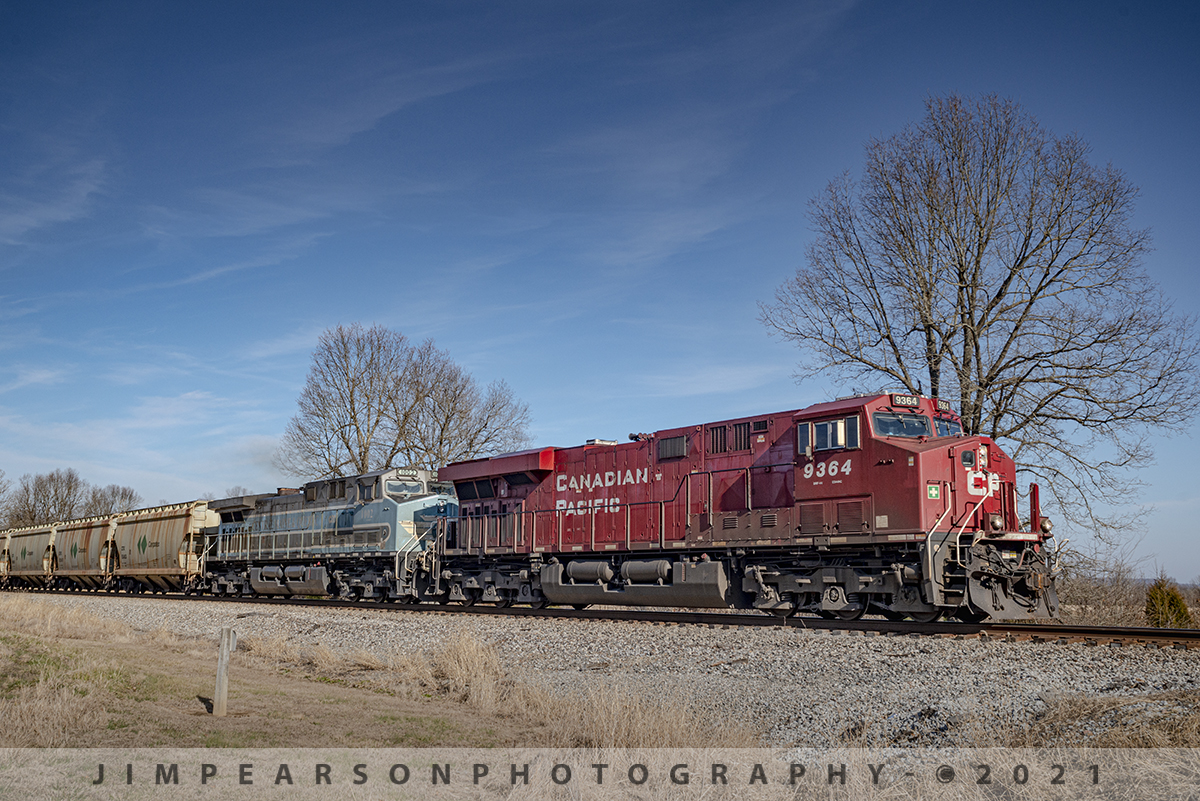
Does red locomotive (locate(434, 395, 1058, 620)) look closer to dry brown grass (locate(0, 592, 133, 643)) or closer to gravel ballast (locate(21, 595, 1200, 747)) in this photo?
gravel ballast (locate(21, 595, 1200, 747))

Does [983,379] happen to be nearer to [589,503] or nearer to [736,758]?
[589,503]

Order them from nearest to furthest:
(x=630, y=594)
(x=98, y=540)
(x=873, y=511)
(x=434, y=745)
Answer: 1. (x=434, y=745)
2. (x=873, y=511)
3. (x=630, y=594)
4. (x=98, y=540)

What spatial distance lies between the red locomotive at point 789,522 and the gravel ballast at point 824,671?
6.04 feet

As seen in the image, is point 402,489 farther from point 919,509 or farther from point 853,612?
point 919,509

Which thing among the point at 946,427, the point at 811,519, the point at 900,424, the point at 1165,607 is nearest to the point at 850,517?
the point at 811,519

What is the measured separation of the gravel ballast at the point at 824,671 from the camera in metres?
8.33

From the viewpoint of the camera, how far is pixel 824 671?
10.7 metres

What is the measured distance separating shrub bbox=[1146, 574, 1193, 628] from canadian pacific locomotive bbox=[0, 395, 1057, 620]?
569 cm

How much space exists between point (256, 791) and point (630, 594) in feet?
39.8

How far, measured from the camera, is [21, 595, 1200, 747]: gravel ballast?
8.33m

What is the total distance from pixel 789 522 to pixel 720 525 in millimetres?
1592

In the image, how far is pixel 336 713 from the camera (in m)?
9.28

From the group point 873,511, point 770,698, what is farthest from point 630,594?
point 770,698

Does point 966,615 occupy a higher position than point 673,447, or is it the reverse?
point 673,447
